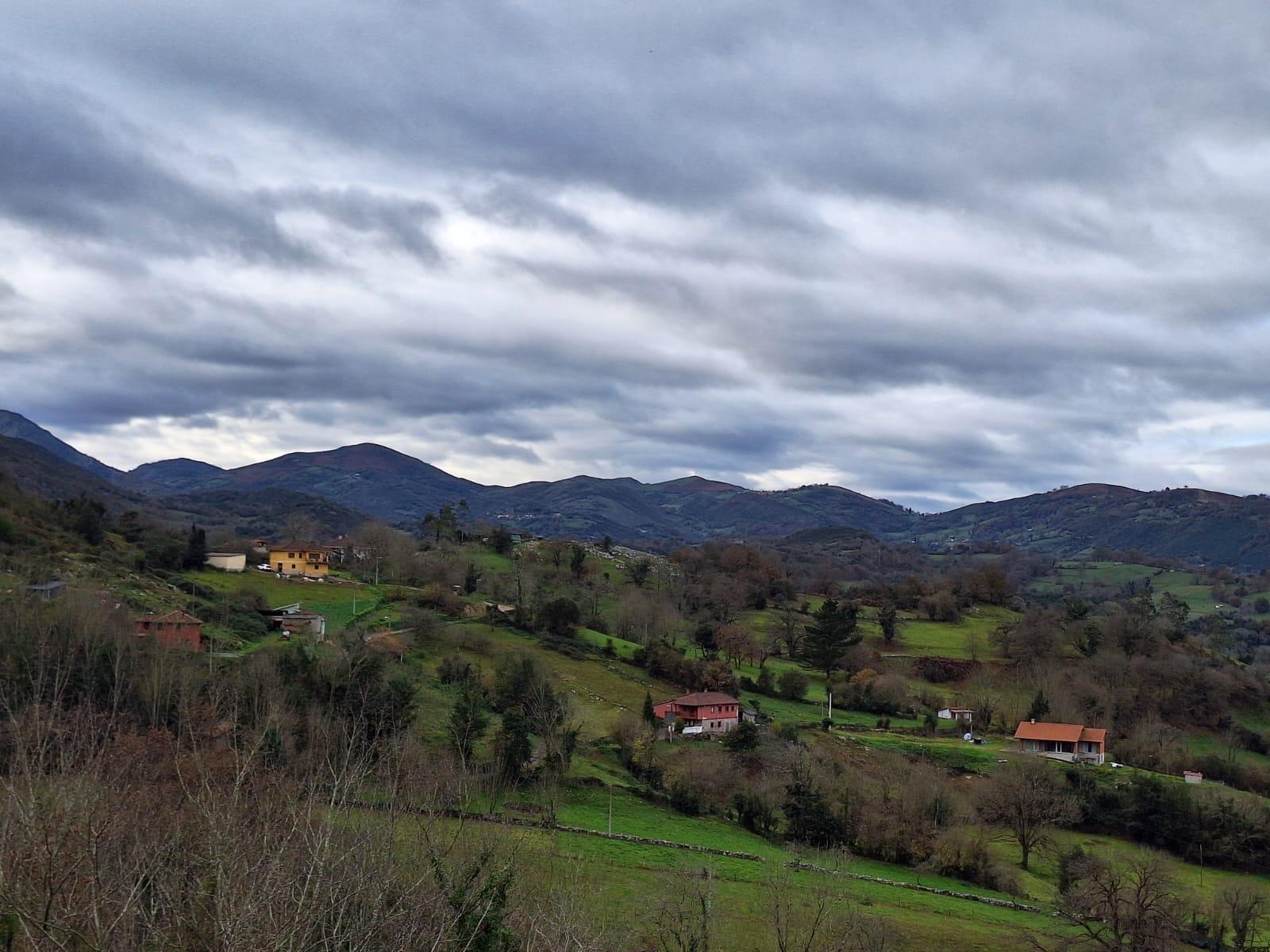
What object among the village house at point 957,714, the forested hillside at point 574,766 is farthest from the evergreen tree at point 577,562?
the village house at point 957,714

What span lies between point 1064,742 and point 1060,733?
697mm

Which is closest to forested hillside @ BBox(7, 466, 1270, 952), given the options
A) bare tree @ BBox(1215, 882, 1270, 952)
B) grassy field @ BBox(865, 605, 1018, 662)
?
bare tree @ BBox(1215, 882, 1270, 952)

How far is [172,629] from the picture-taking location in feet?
167

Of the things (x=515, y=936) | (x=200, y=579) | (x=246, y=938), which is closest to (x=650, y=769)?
(x=515, y=936)

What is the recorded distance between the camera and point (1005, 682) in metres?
86.7

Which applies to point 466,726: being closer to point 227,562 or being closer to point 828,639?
point 828,639

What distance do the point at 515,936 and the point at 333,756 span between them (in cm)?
1745

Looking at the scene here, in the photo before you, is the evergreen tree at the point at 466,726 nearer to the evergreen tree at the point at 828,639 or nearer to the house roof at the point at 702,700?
the house roof at the point at 702,700

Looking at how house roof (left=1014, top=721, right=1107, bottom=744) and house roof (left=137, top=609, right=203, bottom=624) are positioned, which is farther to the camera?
house roof (left=1014, top=721, right=1107, bottom=744)

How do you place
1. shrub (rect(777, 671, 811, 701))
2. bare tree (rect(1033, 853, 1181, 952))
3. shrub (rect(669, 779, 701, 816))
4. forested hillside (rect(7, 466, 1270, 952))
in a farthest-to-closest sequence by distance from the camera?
shrub (rect(777, 671, 811, 701)), shrub (rect(669, 779, 701, 816)), bare tree (rect(1033, 853, 1181, 952)), forested hillside (rect(7, 466, 1270, 952))

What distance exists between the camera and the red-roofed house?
66188mm

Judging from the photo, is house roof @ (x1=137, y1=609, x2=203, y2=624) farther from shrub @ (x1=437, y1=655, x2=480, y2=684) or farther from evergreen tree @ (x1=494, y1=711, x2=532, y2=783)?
evergreen tree @ (x1=494, y1=711, x2=532, y2=783)

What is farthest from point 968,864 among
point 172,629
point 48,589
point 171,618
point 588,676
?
point 48,589

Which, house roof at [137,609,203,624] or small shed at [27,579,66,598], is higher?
small shed at [27,579,66,598]
